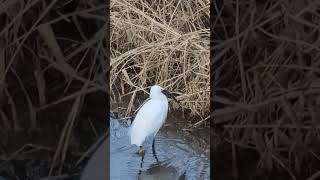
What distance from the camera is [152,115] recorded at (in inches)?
70.9

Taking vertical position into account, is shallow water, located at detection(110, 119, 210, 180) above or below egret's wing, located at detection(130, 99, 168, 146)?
below

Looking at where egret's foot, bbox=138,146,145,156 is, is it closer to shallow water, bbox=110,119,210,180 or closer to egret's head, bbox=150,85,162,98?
shallow water, bbox=110,119,210,180

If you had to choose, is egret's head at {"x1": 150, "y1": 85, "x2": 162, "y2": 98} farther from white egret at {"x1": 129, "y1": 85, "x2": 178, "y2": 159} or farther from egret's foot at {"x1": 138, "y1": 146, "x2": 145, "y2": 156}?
egret's foot at {"x1": 138, "y1": 146, "x2": 145, "y2": 156}

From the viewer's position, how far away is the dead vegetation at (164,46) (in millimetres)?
1796

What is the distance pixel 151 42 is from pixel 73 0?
257 mm

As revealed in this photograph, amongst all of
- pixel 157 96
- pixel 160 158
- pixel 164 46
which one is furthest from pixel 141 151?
pixel 164 46

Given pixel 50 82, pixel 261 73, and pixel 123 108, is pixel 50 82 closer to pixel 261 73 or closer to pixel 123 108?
pixel 123 108

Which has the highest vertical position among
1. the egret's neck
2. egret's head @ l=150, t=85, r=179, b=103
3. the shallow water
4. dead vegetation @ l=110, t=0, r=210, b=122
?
dead vegetation @ l=110, t=0, r=210, b=122

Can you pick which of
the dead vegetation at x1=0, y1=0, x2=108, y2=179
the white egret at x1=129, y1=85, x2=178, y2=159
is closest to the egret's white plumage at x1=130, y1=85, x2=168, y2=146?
the white egret at x1=129, y1=85, x2=178, y2=159

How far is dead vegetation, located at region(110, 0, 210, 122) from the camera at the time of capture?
1.80 metres

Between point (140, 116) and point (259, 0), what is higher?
point (259, 0)

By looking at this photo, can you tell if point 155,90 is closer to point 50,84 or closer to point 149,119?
point 149,119

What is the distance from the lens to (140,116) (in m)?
1.81

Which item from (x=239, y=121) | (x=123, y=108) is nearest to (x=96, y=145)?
(x=123, y=108)
